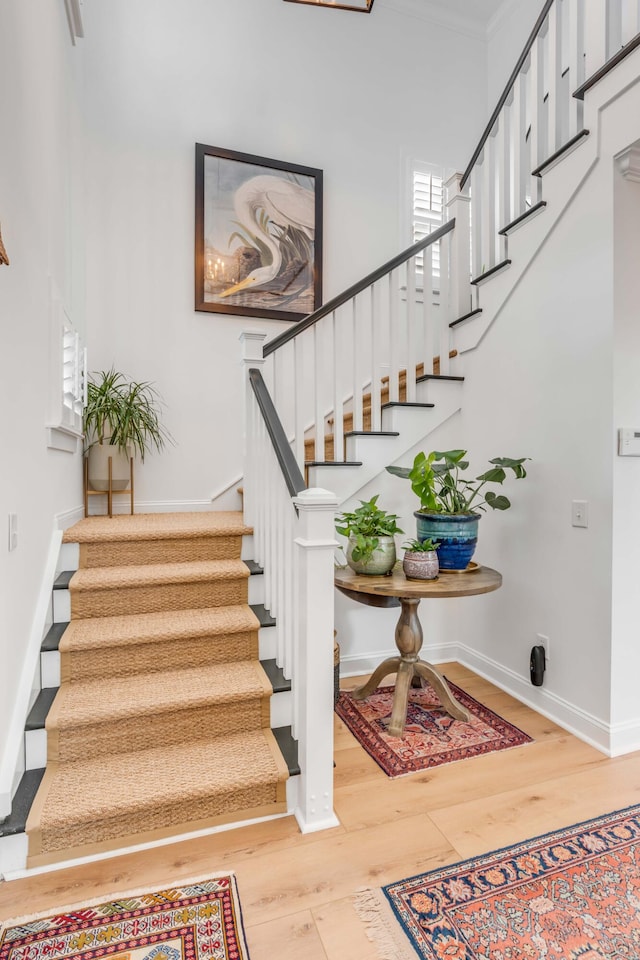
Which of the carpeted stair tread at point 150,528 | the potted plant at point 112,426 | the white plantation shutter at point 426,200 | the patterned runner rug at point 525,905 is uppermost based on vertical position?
the white plantation shutter at point 426,200

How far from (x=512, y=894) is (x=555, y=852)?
0.24 m

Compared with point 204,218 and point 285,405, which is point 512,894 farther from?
point 204,218

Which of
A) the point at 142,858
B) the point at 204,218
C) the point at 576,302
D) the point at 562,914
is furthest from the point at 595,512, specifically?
the point at 204,218

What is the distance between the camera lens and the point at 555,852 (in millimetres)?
1595

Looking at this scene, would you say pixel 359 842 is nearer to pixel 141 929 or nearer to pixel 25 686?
pixel 141 929

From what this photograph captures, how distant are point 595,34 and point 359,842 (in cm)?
318

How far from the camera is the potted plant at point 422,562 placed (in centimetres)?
224

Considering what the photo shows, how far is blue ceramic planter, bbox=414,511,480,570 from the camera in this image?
7.84ft

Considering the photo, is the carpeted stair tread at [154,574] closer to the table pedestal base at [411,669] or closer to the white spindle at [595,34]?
the table pedestal base at [411,669]

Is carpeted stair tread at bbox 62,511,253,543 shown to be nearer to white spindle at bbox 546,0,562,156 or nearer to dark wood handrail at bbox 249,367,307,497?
dark wood handrail at bbox 249,367,307,497

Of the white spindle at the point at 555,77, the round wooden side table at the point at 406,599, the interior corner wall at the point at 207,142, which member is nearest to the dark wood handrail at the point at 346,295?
the white spindle at the point at 555,77

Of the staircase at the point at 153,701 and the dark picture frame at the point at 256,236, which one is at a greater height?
the dark picture frame at the point at 256,236

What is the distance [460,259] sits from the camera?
3.13 metres

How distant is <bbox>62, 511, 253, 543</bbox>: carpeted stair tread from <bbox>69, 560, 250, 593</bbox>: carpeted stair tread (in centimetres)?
14
